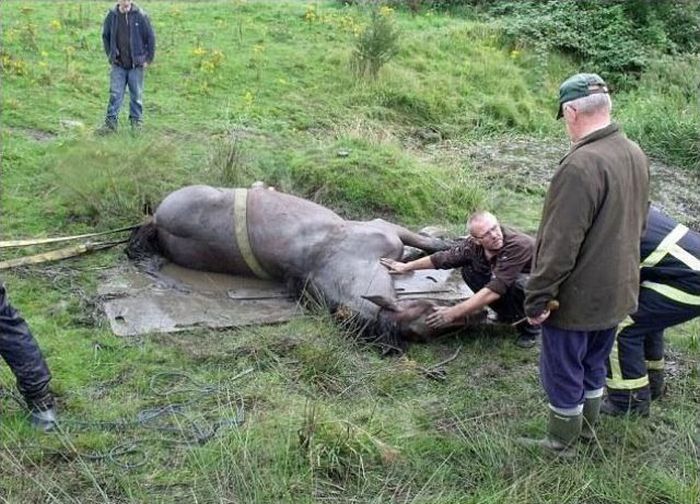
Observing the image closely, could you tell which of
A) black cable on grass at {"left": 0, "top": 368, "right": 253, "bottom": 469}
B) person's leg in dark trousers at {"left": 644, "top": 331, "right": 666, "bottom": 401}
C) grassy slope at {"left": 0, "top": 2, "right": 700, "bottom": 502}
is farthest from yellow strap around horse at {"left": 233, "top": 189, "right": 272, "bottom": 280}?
person's leg in dark trousers at {"left": 644, "top": 331, "right": 666, "bottom": 401}

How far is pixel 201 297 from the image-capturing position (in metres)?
6.06

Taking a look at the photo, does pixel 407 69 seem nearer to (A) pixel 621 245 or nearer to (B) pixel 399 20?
(B) pixel 399 20

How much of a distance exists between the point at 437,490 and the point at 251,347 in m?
1.77

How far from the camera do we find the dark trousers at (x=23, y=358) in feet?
13.3

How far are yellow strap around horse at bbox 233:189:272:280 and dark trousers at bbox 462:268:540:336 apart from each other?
1.53 metres

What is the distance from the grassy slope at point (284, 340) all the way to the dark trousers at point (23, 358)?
144mm

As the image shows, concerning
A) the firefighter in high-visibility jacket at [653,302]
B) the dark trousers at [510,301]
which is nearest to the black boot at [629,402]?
the firefighter in high-visibility jacket at [653,302]

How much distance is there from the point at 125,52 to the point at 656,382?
6736 mm

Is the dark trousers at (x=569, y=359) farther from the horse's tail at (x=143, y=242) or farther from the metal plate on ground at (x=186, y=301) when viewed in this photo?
the horse's tail at (x=143, y=242)

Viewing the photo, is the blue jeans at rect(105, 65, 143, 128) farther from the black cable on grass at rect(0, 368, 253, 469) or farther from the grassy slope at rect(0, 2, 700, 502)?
the black cable on grass at rect(0, 368, 253, 469)

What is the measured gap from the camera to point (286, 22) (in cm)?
1460

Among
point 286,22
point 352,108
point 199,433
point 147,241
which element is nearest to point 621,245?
point 199,433

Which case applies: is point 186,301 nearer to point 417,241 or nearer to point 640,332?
point 417,241

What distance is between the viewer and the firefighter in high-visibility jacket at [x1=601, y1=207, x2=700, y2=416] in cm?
431
